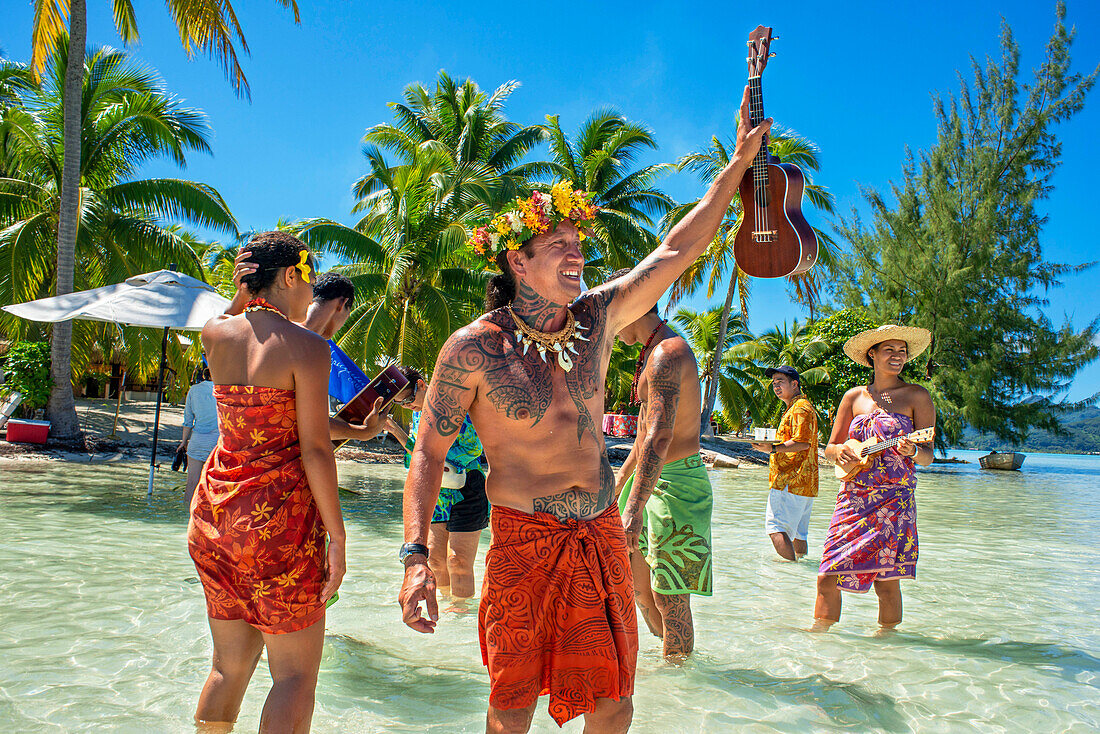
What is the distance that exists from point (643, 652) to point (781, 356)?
32.2 meters

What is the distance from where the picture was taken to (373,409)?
318 centimetres

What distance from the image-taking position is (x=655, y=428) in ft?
12.2


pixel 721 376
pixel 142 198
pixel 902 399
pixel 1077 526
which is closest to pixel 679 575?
pixel 902 399

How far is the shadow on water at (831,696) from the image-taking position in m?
3.54

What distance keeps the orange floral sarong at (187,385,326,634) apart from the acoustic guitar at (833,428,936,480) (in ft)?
11.5

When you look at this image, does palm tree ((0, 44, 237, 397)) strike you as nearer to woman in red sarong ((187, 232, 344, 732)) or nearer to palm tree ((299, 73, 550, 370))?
palm tree ((299, 73, 550, 370))

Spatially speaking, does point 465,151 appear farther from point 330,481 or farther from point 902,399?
point 330,481

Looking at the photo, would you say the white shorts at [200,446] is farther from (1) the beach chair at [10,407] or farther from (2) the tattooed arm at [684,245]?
(1) the beach chair at [10,407]

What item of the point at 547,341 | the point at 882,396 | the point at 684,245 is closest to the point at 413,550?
the point at 547,341

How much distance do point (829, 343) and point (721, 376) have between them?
5.99 meters

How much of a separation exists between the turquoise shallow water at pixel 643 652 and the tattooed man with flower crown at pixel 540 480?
1215mm

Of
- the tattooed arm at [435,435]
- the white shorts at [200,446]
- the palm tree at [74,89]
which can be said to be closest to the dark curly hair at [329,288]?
the tattooed arm at [435,435]

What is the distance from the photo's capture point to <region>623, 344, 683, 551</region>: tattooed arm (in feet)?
11.5

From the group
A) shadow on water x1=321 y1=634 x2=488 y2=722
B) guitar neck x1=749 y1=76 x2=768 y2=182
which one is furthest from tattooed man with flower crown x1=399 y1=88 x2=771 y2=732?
shadow on water x1=321 y1=634 x2=488 y2=722
